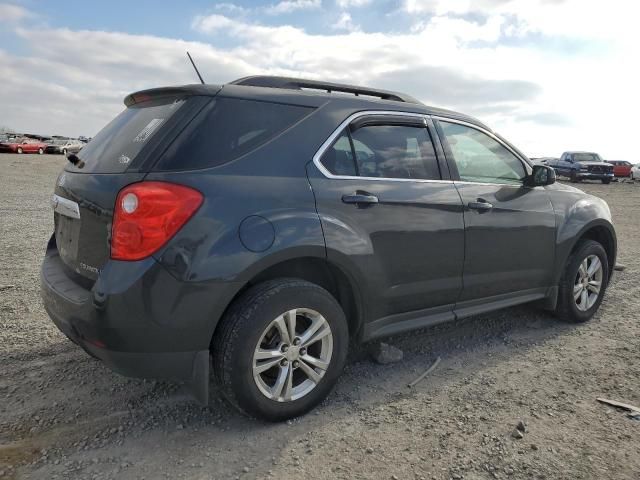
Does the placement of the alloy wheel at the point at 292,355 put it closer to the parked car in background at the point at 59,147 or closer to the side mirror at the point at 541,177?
the side mirror at the point at 541,177

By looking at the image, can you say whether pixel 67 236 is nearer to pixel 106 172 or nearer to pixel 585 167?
pixel 106 172

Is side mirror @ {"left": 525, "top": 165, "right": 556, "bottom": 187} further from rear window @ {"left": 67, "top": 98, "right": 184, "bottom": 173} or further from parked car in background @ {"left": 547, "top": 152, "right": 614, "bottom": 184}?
parked car in background @ {"left": 547, "top": 152, "right": 614, "bottom": 184}

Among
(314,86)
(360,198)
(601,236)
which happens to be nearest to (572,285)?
(601,236)

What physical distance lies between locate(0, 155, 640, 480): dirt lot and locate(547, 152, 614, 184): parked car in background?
1047 inches

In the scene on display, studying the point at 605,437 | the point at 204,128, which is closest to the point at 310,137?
the point at 204,128

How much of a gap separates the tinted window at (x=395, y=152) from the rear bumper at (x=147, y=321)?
121cm

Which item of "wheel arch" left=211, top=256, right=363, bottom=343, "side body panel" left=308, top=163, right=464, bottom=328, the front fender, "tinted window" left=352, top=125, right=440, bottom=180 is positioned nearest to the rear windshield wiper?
"wheel arch" left=211, top=256, right=363, bottom=343

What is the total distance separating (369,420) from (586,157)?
30.0 metres

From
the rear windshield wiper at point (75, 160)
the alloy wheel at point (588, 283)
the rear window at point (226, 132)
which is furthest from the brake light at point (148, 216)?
the alloy wheel at point (588, 283)

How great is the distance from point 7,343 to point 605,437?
388cm

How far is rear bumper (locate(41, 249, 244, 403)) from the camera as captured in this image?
7.70 ft

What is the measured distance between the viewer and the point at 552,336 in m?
4.23

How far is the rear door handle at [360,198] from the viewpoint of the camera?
9.60 ft

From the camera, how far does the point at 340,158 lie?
3.02m
